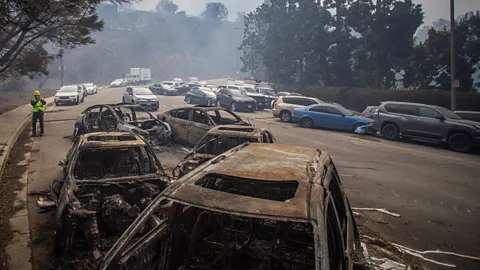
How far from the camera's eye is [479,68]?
2761 centimetres

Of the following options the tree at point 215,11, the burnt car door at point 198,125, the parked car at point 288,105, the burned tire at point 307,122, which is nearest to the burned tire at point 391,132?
the burned tire at point 307,122

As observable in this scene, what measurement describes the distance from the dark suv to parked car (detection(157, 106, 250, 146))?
27.8ft

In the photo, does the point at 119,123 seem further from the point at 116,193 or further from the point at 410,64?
the point at 410,64

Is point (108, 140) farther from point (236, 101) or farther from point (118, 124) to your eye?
point (236, 101)

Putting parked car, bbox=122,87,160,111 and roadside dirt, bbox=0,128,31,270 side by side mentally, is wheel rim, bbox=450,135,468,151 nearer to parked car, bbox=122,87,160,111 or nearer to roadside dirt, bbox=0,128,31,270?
roadside dirt, bbox=0,128,31,270

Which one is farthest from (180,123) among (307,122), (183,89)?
(183,89)

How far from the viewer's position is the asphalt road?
6621 millimetres

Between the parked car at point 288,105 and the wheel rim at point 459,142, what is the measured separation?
28.7 feet

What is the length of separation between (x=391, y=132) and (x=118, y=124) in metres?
12.4

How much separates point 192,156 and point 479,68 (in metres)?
26.9

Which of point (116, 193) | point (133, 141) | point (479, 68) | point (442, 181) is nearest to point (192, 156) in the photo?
point (133, 141)

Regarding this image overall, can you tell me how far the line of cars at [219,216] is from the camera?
3.20m

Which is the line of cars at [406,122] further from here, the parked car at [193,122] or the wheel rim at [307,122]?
the parked car at [193,122]

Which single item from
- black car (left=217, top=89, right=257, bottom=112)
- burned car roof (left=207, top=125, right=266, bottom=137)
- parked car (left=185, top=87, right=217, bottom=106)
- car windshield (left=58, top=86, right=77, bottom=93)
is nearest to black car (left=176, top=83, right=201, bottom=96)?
parked car (left=185, top=87, right=217, bottom=106)
